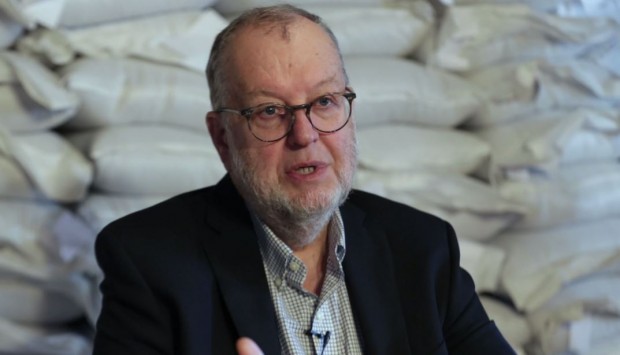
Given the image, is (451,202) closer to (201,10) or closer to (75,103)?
(201,10)

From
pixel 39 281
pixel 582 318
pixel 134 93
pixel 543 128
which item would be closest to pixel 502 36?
pixel 543 128

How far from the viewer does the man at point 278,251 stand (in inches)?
41.1

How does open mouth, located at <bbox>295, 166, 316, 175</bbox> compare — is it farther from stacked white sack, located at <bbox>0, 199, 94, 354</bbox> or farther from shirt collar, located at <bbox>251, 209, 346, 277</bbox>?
stacked white sack, located at <bbox>0, 199, 94, 354</bbox>

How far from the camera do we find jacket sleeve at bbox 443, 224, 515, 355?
45.8 inches

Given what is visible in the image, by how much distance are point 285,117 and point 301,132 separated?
0.10 ft

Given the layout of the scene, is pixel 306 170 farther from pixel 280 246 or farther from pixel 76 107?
pixel 76 107

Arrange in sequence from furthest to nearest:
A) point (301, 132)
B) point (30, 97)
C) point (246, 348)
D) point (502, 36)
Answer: point (502, 36), point (30, 97), point (301, 132), point (246, 348)

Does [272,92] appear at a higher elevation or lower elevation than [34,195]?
higher

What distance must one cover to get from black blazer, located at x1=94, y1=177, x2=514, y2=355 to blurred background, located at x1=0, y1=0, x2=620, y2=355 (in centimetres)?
33

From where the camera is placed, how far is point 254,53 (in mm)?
1054

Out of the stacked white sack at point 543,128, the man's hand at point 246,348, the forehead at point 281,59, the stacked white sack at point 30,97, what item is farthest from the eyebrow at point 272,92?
the stacked white sack at point 543,128

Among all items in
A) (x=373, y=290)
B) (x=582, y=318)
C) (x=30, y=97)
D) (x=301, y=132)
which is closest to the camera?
(x=301, y=132)

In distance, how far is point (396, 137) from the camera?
1706 millimetres

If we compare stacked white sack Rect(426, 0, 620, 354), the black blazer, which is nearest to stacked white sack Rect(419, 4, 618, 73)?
stacked white sack Rect(426, 0, 620, 354)
